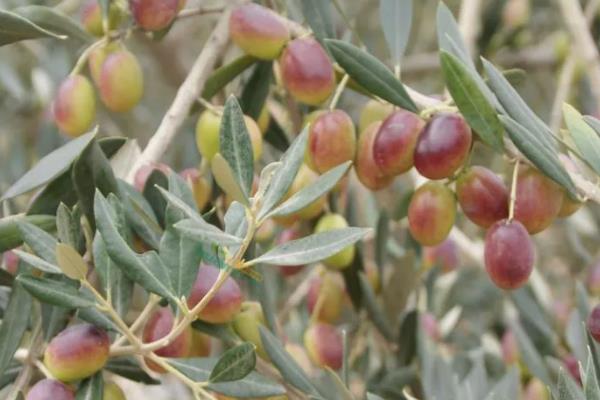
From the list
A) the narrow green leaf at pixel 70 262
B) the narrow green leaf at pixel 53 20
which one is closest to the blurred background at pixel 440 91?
the narrow green leaf at pixel 53 20

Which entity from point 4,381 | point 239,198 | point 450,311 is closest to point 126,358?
point 4,381

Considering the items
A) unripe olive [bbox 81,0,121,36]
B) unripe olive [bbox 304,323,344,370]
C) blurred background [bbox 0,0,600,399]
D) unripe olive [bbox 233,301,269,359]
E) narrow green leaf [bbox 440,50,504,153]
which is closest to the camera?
narrow green leaf [bbox 440,50,504,153]

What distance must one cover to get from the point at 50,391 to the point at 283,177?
0.67 ft

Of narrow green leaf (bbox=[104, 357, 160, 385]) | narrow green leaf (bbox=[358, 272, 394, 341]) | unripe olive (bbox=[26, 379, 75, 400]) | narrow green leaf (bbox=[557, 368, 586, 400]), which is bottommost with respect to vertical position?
narrow green leaf (bbox=[358, 272, 394, 341])

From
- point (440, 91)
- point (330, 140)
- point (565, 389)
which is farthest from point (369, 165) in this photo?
point (440, 91)

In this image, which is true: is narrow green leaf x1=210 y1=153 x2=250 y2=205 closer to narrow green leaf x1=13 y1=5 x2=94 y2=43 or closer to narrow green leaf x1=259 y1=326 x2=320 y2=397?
narrow green leaf x1=259 y1=326 x2=320 y2=397

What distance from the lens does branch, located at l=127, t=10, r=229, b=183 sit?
0.82 meters

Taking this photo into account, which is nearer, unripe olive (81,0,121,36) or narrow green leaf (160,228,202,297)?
narrow green leaf (160,228,202,297)

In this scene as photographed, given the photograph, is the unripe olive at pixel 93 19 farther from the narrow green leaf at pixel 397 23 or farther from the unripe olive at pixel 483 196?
the unripe olive at pixel 483 196

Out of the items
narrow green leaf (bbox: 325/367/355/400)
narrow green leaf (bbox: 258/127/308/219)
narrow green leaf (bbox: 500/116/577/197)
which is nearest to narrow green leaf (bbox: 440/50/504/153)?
narrow green leaf (bbox: 500/116/577/197)

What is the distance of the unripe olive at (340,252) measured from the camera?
3.19ft

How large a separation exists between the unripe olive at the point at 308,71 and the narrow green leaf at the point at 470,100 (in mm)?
150

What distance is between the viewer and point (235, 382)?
0.71 meters

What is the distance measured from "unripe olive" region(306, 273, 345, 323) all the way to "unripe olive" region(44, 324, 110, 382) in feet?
1.40
